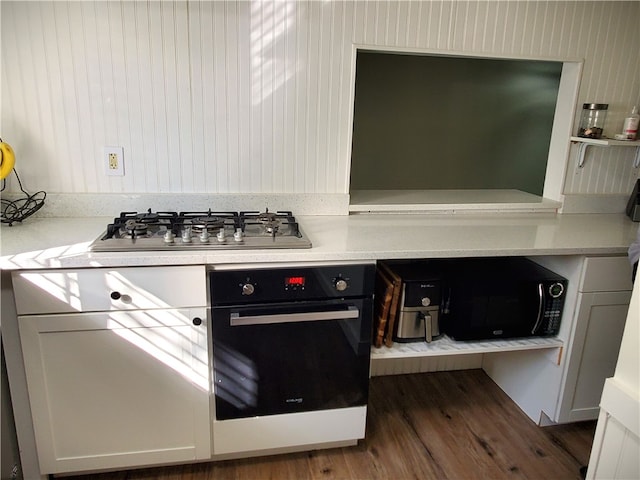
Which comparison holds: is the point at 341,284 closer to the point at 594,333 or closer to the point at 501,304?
the point at 501,304

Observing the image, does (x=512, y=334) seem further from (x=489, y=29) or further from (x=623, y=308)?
(x=489, y=29)

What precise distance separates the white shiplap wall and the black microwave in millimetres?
720

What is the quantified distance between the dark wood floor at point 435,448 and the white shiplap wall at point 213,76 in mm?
1137

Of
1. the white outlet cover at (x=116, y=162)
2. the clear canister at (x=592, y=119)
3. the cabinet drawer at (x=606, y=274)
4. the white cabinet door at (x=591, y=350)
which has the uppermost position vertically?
the clear canister at (x=592, y=119)

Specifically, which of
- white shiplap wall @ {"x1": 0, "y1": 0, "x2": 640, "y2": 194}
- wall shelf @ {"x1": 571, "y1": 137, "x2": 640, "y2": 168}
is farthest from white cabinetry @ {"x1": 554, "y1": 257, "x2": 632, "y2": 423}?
white shiplap wall @ {"x1": 0, "y1": 0, "x2": 640, "y2": 194}

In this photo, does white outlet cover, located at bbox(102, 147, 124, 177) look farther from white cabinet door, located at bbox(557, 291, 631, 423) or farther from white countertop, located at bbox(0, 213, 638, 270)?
white cabinet door, located at bbox(557, 291, 631, 423)

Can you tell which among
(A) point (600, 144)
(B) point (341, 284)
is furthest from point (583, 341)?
(B) point (341, 284)

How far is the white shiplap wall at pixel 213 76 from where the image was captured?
6.40ft

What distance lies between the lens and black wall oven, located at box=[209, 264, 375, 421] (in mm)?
1714

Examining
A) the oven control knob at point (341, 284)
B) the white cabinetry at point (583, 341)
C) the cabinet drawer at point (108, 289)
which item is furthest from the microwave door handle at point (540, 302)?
the cabinet drawer at point (108, 289)

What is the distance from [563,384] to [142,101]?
2.18 metres

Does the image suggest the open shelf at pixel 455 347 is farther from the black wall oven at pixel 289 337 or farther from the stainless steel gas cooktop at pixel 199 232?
the stainless steel gas cooktop at pixel 199 232

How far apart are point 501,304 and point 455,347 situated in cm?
27

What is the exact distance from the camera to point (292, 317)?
1.74 metres
